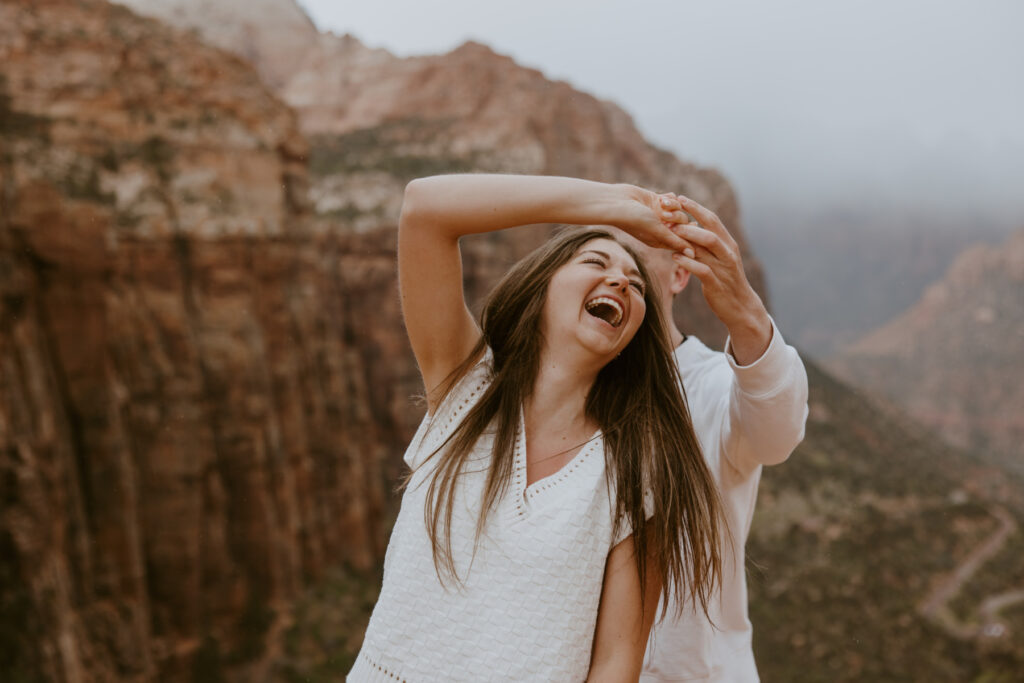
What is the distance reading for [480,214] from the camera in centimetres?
237

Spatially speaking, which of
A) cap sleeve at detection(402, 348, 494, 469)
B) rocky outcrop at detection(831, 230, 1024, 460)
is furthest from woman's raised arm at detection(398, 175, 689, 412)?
rocky outcrop at detection(831, 230, 1024, 460)

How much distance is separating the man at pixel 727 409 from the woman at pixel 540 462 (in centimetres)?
13

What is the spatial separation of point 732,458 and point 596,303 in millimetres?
764

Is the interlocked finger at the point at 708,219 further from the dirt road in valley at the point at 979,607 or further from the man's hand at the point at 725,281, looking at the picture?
the dirt road in valley at the point at 979,607

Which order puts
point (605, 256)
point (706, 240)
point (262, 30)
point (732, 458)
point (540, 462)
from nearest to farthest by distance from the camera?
point (706, 240), point (540, 462), point (605, 256), point (732, 458), point (262, 30)

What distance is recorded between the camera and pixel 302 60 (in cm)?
6625

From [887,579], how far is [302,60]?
5595 cm

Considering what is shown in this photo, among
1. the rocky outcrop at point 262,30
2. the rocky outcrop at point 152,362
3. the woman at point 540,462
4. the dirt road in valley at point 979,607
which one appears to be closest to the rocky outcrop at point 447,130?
the rocky outcrop at point 262,30

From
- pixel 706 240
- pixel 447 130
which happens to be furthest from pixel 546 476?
pixel 447 130

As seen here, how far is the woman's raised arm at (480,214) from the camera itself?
7.75ft

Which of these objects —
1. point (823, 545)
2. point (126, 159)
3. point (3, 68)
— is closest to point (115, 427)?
point (126, 159)

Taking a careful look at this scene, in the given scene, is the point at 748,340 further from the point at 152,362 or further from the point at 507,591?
the point at 152,362

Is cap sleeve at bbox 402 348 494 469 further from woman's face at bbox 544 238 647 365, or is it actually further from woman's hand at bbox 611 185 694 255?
woman's hand at bbox 611 185 694 255

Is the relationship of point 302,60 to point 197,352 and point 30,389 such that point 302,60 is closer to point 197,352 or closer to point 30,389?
point 197,352
